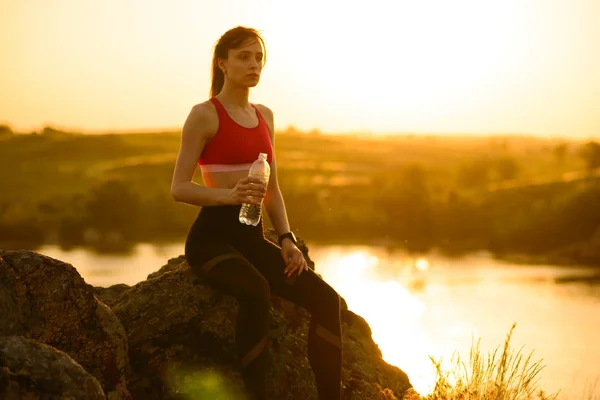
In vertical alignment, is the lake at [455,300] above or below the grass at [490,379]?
below

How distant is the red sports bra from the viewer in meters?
5.89

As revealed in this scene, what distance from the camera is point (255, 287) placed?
18.3 feet

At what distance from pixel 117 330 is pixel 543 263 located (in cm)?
7769

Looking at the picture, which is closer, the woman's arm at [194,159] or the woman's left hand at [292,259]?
the woman's arm at [194,159]

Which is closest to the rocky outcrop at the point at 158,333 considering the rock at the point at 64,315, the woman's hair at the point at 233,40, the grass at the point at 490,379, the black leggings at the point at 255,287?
the rock at the point at 64,315

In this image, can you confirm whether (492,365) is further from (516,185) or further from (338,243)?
(516,185)

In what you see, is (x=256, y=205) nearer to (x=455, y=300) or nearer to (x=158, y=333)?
(x=158, y=333)

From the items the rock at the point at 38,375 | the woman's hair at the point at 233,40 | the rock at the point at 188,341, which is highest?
the woman's hair at the point at 233,40

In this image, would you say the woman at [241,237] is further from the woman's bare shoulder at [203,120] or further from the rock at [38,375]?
the rock at [38,375]

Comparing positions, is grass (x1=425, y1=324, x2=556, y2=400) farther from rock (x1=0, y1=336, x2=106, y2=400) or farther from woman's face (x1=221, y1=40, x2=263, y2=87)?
rock (x1=0, y1=336, x2=106, y2=400)

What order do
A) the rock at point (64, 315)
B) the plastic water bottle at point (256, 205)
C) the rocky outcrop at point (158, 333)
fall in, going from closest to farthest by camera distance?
1. the rock at point (64, 315)
2. the rocky outcrop at point (158, 333)
3. the plastic water bottle at point (256, 205)

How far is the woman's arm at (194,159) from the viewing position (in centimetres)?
570

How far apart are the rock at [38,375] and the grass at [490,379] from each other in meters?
3.70

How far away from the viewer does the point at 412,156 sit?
148750 mm
